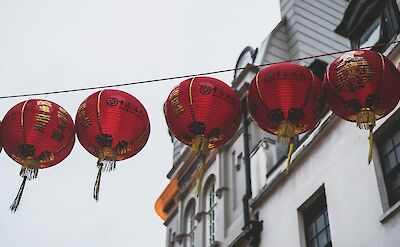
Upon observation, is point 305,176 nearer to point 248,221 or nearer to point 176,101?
point 248,221

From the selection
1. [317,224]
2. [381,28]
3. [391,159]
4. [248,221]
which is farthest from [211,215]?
[391,159]

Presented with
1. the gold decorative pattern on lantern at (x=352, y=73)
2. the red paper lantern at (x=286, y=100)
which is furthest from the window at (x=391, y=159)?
the gold decorative pattern on lantern at (x=352, y=73)

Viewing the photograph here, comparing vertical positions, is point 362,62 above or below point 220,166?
below

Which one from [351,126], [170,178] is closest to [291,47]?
[170,178]

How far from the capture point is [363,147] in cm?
1347

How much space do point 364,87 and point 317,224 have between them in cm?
621

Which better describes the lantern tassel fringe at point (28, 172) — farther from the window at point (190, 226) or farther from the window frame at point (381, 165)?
the window at point (190, 226)

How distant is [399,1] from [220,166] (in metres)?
8.01

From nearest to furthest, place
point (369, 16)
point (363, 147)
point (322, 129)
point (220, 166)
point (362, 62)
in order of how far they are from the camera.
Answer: point (362, 62), point (363, 147), point (322, 129), point (369, 16), point (220, 166)

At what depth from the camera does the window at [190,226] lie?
21.8m

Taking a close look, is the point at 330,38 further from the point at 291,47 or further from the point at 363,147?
the point at 363,147

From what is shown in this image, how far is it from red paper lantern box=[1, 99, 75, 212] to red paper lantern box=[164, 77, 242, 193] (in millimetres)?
1633

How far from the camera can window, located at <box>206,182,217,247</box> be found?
66.6ft

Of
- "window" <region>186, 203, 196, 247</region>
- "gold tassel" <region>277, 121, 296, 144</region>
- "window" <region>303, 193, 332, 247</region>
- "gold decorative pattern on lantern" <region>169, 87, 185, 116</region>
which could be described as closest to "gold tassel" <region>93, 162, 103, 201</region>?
"gold decorative pattern on lantern" <region>169, 87, 185, 116</region>
